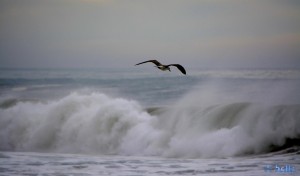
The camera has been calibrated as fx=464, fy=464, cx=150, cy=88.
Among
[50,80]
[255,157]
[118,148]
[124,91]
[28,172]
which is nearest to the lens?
[28,172]

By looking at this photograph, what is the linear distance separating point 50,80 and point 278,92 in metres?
20.2

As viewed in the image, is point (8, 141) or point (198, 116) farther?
point (8, 141)

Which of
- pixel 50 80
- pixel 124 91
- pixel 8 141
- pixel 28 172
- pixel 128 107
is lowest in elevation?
pixel 28 172

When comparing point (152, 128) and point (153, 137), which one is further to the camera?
point (152, 128)

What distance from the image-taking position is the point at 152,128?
→ 12594 millimetres

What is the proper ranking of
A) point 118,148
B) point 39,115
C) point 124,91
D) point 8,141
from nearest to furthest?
1. point 118,148
2. point 8,141
3. point 39,115
4. point 124,91

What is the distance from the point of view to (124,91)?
1000 inches

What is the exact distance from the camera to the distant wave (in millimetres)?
10953

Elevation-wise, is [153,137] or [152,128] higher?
[152,128]

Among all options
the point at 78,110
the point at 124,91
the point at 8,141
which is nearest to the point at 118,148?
the point at 78,110

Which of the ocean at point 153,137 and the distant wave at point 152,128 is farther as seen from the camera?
the distant wave at point 152,128

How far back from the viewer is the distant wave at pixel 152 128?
11.0 m

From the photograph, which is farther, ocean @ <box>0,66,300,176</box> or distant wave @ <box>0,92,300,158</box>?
distant wave @ <box>0,92,300,158</box>

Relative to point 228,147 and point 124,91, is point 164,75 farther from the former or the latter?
point 228,147
